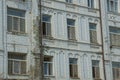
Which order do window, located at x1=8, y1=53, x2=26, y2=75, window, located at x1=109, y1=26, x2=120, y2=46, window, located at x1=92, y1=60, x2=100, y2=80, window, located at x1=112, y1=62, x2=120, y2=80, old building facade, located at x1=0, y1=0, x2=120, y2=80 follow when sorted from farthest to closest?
window, located at x1=109, y1=26, x2=120, y2=46 < window, located at x1=112, y1=62, x2=120, y2=80 < window, located at x1=92, y1=60, x2=100, y2=80 < old building facade, located at x1=0, y1=0, x2=120, y2=80 < window, located at x1=8, y1=53, x2=26, y2=75

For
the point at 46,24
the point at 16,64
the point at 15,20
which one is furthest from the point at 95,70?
the point at 15,20

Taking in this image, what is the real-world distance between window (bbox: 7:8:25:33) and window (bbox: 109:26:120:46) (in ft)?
30.4

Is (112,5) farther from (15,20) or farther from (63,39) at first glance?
(15,20)

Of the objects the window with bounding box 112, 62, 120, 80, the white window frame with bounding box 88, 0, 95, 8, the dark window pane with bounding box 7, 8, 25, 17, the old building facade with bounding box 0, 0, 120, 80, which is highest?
the white window frame with bounding box 88, 0, 95, 8

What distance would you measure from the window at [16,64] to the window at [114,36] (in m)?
9.52

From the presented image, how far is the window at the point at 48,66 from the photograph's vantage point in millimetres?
28000

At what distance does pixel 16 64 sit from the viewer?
26.3 meters

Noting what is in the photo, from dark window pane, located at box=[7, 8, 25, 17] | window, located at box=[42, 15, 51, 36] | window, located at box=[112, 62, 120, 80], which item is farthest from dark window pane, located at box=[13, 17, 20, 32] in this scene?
window, located at box=[112, 62, 120, 80]

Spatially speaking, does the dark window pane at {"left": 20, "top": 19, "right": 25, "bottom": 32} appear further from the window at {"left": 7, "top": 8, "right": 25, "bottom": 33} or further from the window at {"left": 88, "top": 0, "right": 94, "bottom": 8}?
the window at {"left": 88, "top": 0, "right": 94, "bottom": 8}

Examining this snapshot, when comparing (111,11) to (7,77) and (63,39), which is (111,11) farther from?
(7,77)

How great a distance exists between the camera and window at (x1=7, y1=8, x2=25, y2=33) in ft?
86.8

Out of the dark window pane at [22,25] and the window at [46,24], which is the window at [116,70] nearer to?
the window at [46,24]

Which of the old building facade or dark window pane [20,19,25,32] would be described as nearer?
the old building facade

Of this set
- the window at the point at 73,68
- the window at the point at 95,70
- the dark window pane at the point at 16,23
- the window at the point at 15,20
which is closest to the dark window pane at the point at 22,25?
the window at the point at 15,20
